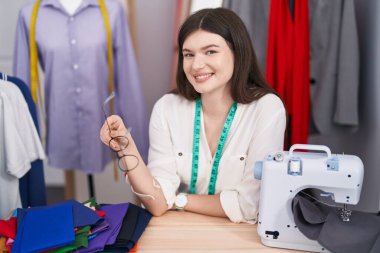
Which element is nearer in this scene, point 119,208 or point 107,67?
point 119,208

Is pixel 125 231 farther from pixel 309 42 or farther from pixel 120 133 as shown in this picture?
pixel 309 42

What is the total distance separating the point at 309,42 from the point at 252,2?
339 mm

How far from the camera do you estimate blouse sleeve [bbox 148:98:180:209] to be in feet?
4.68

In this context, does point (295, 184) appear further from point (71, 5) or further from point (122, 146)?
point (71, 5)

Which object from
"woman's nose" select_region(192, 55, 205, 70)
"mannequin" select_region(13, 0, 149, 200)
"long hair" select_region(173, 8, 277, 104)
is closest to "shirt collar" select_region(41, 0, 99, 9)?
"mannequin" select_region(13, 0, 149, 200)

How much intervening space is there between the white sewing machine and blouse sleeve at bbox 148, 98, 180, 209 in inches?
16.4

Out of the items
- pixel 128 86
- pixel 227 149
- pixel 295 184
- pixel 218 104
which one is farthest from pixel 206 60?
pixel 128 86

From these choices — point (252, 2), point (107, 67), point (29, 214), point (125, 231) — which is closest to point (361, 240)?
point (125, 231)

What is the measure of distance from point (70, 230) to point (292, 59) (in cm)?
129

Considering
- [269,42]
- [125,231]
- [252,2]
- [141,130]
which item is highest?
[252,2]

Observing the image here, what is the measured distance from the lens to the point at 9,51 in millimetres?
2592

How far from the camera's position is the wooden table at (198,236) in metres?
1.07

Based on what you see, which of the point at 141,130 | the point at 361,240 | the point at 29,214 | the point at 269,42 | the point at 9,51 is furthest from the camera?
the point at 9,51

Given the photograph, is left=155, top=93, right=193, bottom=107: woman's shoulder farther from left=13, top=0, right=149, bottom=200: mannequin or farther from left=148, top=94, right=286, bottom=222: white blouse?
left=13, top=0, right=149, bottom=200: mannequin
